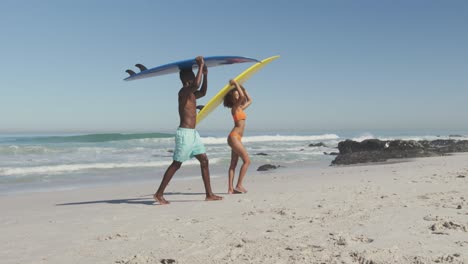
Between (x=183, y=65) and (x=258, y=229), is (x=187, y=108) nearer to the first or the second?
(x=183, y=65)

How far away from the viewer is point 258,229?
371 cm

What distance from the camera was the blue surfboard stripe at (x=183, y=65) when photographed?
5777 mm

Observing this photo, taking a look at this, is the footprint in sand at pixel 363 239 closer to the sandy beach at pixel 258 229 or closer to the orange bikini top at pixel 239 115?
the sandy beach at pixel 258 229

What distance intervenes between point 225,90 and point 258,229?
3231 millimetres

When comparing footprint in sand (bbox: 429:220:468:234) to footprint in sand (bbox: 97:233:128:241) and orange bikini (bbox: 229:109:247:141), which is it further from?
orange bikini (bbox: 229:109:247:141)

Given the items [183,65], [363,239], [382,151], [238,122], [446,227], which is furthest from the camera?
[382,151]

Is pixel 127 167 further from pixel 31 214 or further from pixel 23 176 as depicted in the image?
pixel 31 214

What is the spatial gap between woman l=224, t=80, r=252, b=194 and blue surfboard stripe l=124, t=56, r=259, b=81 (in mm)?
346

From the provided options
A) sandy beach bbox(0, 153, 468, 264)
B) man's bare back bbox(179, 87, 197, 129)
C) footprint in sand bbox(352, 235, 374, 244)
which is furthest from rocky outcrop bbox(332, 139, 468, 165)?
footprint in sand bbox(352, 235, 374, 244)

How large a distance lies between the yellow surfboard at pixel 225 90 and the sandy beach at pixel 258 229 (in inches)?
58.5

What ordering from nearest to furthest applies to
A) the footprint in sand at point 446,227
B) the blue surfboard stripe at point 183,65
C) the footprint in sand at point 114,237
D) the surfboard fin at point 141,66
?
1. the footprint in sand at point 446,227
2. the footprint in sand at point 114,237
3. the blue surfboard stripe at point 183,65
4. the surfboard fin at point 141,66

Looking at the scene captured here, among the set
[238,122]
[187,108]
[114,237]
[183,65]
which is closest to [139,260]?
[114,237]

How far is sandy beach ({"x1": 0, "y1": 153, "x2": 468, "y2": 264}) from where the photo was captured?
117 inches

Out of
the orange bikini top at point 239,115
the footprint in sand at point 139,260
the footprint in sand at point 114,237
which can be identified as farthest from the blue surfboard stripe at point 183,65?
the footprint in sand at point 139,260
